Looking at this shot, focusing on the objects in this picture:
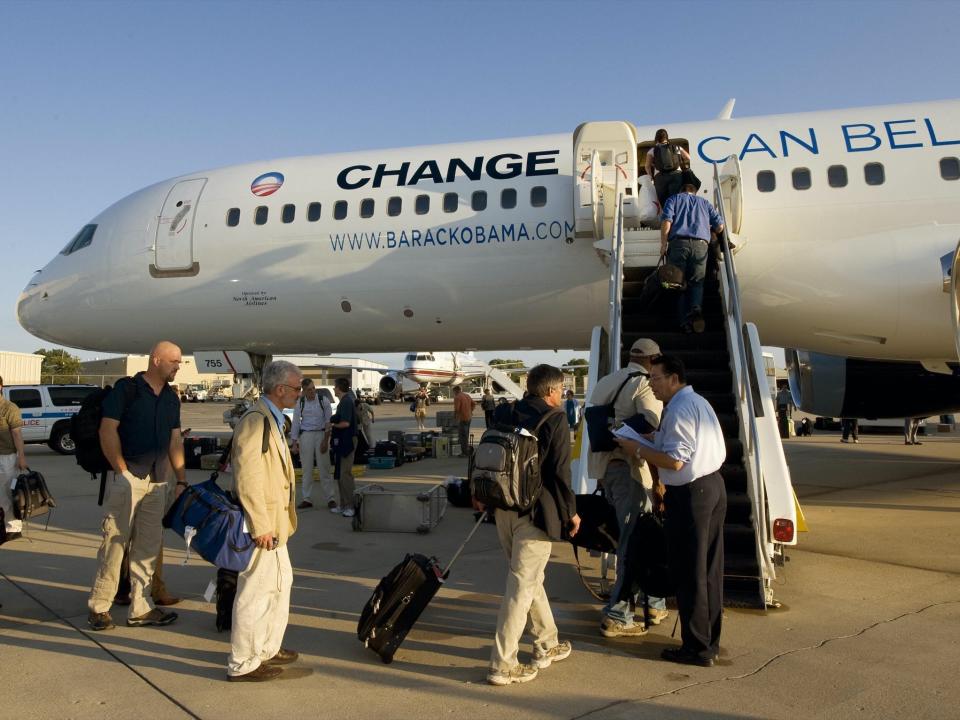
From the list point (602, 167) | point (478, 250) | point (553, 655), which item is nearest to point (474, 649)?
point (553, 655)

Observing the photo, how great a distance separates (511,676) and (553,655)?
1.26 feet

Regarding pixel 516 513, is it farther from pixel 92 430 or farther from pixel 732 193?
pixel 732 193

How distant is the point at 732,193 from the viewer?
8.56 meters

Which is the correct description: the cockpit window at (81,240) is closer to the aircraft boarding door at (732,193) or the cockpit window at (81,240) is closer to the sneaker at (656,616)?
the aircraft boarding door at (732,193)

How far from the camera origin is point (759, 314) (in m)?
9.02

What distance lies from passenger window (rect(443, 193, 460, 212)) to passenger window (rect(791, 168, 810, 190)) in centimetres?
401

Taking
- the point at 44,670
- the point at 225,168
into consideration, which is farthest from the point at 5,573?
the point at 225,168

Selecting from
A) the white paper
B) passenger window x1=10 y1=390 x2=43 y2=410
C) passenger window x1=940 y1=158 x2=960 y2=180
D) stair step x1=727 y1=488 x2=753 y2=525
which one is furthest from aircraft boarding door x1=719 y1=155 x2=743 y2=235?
passenger window x1=10 y1=390 x2=43 y2=410

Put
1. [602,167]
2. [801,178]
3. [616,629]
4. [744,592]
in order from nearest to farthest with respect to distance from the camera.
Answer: [616,629] < [744,592] < [801,178] < [602,167]

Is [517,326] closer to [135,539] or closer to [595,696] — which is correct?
[135,539]

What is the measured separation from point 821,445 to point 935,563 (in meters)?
12.5

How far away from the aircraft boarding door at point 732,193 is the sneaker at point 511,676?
6.04m

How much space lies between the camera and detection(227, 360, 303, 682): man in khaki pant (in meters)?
3.87

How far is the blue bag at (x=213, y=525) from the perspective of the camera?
3932 mm
